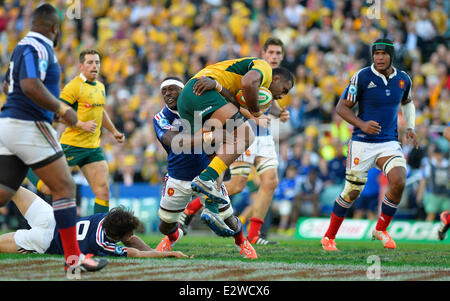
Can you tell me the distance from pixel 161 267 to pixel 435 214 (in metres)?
9.03

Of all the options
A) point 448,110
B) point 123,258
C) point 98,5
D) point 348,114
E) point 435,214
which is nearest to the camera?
point 123,258

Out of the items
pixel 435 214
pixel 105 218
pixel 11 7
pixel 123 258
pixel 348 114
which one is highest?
pixel 11 7

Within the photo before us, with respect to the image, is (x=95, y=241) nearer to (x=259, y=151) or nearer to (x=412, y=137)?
(x=259, y=151)

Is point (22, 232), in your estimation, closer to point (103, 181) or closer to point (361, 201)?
point (103, 181)

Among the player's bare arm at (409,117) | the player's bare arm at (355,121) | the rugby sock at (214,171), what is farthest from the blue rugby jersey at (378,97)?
the rugby sock at (214,171)

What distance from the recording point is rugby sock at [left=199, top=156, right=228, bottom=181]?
6293 mm

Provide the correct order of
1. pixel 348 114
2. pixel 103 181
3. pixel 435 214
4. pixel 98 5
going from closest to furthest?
1. pixel 348 114
2. pixel 103 181
3. pixel 435 214
4. pixel 98 5

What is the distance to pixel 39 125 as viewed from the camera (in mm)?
5305

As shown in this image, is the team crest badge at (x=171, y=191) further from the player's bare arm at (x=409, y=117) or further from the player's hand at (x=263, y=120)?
the player's bare arm at (x=409, y=117)

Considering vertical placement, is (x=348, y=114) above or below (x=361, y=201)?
above

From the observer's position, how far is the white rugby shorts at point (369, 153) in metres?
8.29

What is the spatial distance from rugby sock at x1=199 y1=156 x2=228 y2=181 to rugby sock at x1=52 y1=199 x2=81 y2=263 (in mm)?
1431

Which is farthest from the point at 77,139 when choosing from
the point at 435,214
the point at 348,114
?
the point at 435,214

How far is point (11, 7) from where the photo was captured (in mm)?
21797
